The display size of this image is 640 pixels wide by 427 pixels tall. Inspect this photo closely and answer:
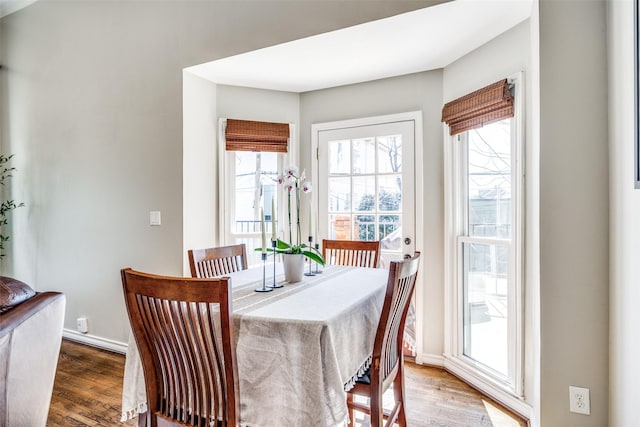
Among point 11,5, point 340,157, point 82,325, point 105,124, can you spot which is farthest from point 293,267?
point 11,5

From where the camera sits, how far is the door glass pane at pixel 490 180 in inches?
88.7

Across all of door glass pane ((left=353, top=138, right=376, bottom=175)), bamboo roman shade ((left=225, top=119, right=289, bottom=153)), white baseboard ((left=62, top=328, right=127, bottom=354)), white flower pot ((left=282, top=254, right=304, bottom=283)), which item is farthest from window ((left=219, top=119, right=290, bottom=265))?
white flower pot ((left=282, top=254, right=304, bottom=283))

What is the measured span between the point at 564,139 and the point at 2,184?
4662 millimetres

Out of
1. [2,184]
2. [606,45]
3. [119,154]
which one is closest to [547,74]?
[606,45]

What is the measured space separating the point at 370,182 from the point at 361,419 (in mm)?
1712

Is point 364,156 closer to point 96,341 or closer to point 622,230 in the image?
point 622,230

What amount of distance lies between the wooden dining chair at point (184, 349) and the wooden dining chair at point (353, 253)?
1.39m

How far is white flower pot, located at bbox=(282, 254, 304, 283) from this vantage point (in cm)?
182

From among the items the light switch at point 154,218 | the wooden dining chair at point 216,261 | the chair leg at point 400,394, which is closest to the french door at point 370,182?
the wooden dining chair at point 216,261

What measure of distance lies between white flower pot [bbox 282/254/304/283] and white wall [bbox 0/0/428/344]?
1.24 meters

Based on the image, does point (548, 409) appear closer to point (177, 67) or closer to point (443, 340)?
point (443, 340)

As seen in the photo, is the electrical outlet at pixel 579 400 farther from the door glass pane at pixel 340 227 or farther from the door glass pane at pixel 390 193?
the door glass pane at pixel 340 227

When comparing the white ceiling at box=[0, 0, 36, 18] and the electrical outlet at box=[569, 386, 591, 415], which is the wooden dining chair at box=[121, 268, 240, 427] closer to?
the electrical outlet at box=[569, 386, 591, 415]

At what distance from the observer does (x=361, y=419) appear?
2.06m
